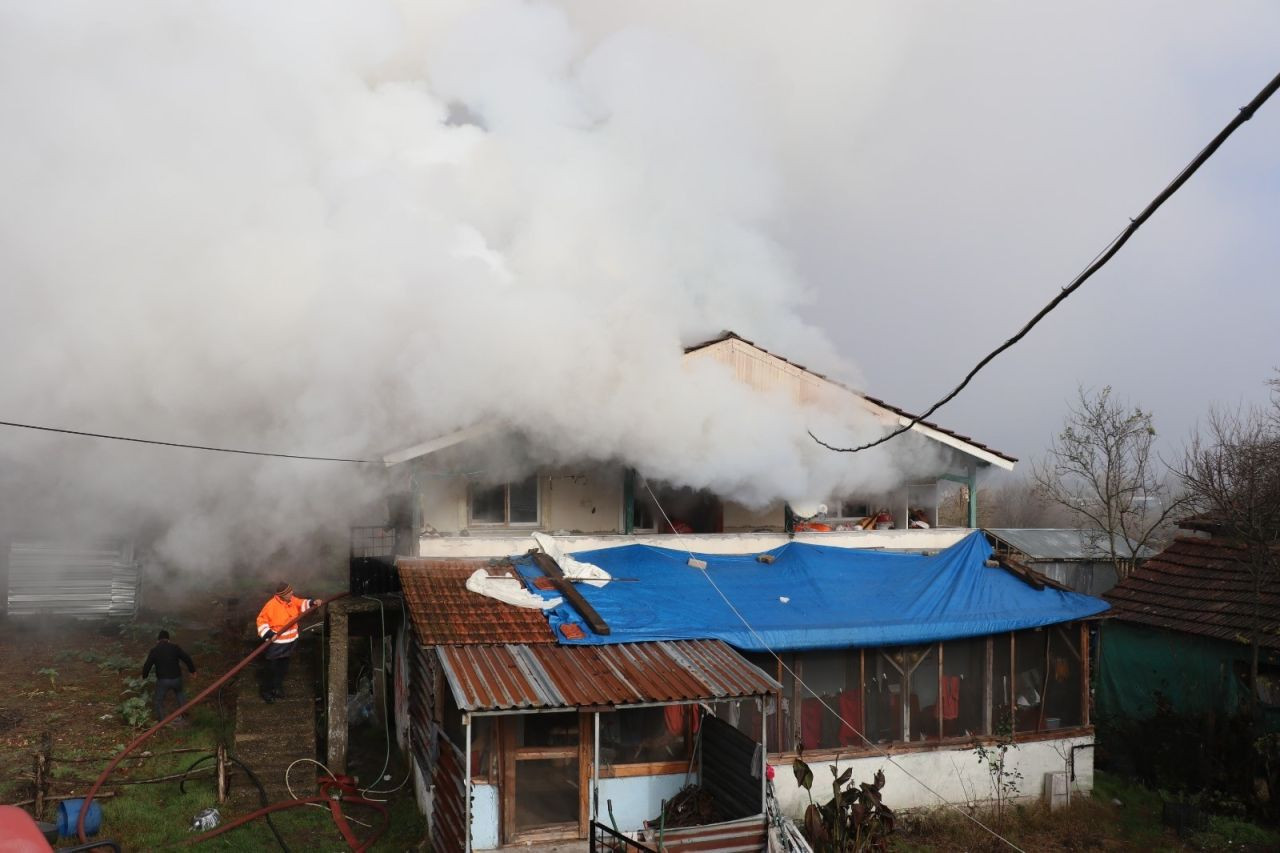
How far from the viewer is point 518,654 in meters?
9.93

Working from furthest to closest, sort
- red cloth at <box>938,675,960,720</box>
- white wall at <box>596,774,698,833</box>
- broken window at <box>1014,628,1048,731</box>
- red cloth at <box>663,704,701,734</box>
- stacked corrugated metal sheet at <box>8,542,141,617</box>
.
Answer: stacked corrugated metal sheet at <box>8,542,141,617</box> < broken window at <box>1014,628,1048,731</box> < red cloth at <box>938,675,960,720</box> < red cloth at <box>663,704,701,734</box> < white wall at <box>596,774,698,833</box>

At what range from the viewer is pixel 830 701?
12094mm

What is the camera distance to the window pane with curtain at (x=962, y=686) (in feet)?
41.8

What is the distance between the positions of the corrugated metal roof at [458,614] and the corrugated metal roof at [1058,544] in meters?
17.2

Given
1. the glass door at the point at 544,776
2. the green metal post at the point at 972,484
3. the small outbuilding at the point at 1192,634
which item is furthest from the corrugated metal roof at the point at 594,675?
the small outbuilding at the point at 1192,634

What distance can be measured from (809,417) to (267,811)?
9.25m

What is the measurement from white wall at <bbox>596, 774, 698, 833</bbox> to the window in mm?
4857

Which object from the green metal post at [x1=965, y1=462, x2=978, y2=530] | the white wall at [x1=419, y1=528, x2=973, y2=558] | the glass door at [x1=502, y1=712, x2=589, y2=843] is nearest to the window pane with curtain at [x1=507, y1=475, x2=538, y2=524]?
the white wall at [x1=419, y1=528, x2=973, y2=558]

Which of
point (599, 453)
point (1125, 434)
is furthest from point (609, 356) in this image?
point (1125, 434)

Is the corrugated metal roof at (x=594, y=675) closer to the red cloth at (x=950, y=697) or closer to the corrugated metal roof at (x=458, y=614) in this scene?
the corrugated metal roof at (x=458, y=614)

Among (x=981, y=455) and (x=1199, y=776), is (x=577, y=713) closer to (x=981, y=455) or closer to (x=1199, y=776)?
(x=981, y=455)

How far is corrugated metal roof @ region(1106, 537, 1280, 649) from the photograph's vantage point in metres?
14.7

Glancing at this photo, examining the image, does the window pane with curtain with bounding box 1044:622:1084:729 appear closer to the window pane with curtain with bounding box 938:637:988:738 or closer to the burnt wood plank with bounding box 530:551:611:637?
the window pane with curtain with bounding box 938:637:988:738

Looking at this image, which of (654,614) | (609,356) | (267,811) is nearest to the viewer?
(267,811)
